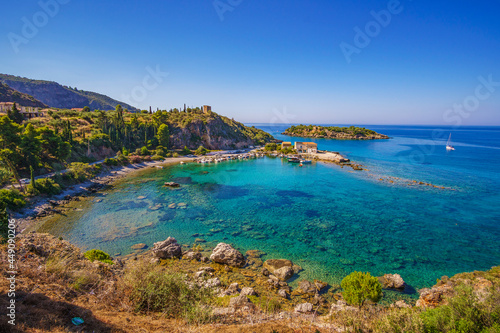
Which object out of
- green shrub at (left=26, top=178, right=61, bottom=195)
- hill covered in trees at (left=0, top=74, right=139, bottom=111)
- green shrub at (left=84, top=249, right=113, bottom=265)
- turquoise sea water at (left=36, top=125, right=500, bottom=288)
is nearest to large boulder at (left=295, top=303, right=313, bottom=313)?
turquoise sea water at (left=36, top=125, right=500, bottom=288)

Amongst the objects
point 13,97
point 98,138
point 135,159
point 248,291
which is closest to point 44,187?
point 135,159

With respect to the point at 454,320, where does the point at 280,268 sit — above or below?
below

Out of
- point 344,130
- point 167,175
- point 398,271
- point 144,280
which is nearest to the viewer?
point 144,280

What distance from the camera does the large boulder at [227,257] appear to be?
644 inches

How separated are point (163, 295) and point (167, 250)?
966cm

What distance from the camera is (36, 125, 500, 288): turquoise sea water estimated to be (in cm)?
1783

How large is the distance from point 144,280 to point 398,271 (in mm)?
18064

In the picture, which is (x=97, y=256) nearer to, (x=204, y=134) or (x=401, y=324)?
(x=401, y=324)

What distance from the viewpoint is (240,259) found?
1655 cm

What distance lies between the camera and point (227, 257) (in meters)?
16.5

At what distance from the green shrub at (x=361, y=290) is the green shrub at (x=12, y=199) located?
3191 centimetres

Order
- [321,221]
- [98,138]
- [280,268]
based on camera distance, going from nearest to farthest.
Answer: [280,268]
[321,221]
[98,138]

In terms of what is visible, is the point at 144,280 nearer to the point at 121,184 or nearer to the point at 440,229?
the point at 440,229

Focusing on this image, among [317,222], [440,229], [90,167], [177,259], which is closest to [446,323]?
[177,259]
